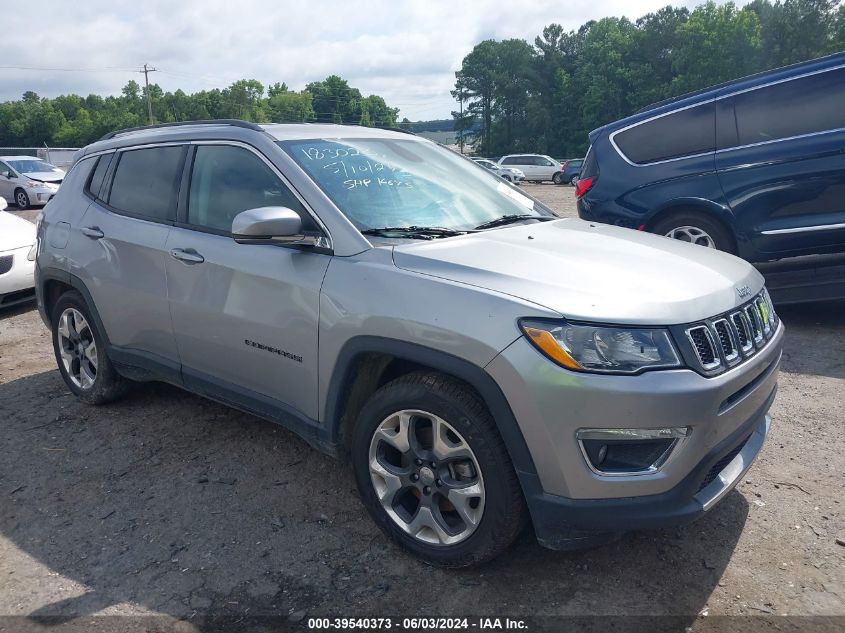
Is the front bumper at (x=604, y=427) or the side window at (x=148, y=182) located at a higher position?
the side window at (x=148, y=182)

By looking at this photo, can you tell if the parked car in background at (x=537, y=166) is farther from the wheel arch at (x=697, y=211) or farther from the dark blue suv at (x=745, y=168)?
the wheel arch at (x=697, y=211)

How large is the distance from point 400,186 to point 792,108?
4228 mm

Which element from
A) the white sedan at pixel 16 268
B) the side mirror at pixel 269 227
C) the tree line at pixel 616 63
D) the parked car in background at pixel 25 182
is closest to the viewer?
the side mirror at pixel 269 227

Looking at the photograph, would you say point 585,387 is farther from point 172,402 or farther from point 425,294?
point 172,402

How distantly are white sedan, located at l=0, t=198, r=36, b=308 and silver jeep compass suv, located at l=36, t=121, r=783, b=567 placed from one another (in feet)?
12.4

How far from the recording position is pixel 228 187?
3699 millimetres

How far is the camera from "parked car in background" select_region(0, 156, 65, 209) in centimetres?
1989

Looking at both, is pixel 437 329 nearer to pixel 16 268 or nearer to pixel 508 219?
pixel 508 219

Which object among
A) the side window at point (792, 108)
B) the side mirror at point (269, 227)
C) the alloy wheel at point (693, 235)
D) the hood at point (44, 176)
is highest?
the side window at point (792, 108)

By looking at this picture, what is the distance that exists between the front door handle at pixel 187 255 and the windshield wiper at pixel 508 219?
142cm

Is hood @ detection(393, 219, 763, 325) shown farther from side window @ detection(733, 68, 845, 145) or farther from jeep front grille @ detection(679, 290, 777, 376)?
side window @ detection(733, 68, 845, 145)

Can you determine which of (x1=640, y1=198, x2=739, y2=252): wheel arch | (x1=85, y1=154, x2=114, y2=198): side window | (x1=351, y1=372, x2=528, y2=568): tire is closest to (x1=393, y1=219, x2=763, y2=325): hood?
(x1=351, y1=372, x2=528, y2=568): tire

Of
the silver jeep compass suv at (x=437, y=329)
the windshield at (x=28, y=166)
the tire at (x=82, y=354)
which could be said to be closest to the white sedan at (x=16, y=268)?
the tire at (x=82, y=354)

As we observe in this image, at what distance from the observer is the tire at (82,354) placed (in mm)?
4570
